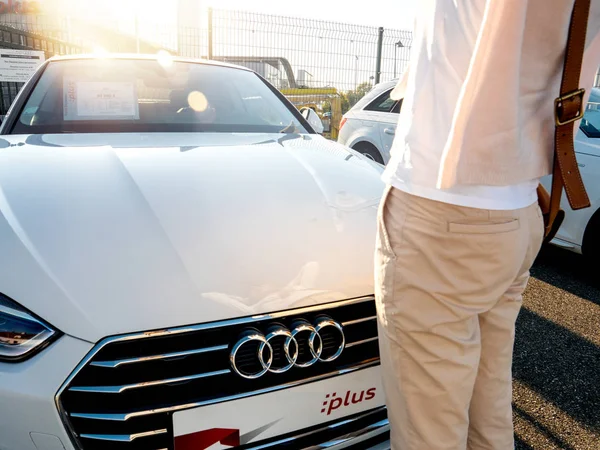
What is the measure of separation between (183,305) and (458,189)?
0.69m

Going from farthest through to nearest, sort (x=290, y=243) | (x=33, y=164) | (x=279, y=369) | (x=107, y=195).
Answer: (x=33, y=164), (x=107, y=195), (x=290, y=243), (x=279, y=369)

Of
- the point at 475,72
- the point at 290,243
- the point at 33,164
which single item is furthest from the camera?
the point at 33,164

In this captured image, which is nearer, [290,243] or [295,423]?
[295,423]

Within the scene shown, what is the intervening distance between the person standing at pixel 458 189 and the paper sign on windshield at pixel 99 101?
172 centimetres

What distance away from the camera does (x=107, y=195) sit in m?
1.54

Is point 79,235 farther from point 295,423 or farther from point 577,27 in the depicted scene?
point 577,27

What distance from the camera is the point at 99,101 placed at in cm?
238

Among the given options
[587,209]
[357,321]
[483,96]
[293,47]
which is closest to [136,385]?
[357,321]

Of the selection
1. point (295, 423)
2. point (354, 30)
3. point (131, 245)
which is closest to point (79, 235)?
point (131, 245)

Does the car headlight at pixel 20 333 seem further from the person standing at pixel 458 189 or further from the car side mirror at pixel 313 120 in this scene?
the car side mirror at pixel 313 120

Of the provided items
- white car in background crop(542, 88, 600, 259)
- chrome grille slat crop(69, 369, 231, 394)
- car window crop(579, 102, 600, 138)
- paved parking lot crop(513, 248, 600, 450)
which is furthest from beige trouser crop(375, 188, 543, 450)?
car window crop(579, 102, 600, 138)

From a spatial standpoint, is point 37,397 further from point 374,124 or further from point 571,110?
point 374,124

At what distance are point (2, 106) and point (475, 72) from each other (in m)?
8.94

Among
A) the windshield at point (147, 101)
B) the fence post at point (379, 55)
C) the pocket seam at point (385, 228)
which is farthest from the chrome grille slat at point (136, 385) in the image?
the fence post at point (379, 55)
